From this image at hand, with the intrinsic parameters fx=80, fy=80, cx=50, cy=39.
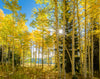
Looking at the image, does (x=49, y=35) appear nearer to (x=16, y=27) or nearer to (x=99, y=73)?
(x=16, y=27)

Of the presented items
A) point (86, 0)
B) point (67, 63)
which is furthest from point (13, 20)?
point (67, 63)

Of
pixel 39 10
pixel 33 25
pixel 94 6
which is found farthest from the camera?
pixel 33 25

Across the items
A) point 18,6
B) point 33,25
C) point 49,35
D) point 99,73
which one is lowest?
point 99,73

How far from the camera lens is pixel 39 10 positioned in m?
5.63

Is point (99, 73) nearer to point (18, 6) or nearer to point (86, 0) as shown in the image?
point (86, 0)

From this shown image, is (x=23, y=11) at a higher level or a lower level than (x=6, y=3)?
lower

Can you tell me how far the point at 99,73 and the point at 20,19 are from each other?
10.9 m

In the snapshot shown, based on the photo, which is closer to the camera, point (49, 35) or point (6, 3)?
point (49, 35)

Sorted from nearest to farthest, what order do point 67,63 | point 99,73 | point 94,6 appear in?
point 94,6 → point 67,63 → point 99,73

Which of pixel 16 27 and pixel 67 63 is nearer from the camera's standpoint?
pixel 16 27

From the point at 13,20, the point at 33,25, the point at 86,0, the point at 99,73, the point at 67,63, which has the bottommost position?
the point at 99,73

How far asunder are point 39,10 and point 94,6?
141 inches

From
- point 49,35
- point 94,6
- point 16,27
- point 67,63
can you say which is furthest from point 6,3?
point 67,63

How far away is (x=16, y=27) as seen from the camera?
26.1ft
